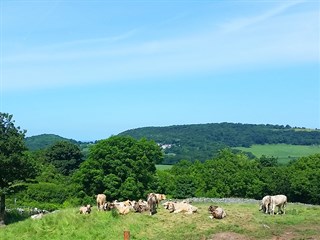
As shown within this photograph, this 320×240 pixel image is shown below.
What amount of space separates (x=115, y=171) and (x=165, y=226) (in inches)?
912

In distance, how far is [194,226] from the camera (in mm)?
24828

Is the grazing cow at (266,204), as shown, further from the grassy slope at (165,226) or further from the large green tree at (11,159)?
the large green tree at (11,159)

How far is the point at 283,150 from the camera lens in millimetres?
165625

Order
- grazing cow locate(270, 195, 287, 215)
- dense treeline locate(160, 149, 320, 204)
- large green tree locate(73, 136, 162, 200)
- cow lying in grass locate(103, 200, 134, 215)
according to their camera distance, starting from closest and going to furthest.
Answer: cow lying in grass locate(103, 200, 134, 215)
grazing cow locate(270, 195, 287, 215)
large green tree locate(73, 136, 162, 200)
dense treeline locate(160, 149, 320, 204)

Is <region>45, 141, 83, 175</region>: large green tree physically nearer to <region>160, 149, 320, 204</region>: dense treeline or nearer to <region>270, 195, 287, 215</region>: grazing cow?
<region>160, 149, 320, 204</region>: dense treeline

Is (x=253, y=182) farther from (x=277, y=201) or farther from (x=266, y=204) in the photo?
(x=277, y=201)

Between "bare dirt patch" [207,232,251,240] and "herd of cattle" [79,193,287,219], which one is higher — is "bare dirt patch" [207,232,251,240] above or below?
below

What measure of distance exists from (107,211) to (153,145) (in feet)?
95.9

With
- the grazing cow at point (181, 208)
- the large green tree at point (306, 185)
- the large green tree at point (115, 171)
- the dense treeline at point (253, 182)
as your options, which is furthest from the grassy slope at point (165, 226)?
the dense treeline at point (253, 182)

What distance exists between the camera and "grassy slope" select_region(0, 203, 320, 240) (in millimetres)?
23500

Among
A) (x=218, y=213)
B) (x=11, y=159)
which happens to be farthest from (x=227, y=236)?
(x=11, y=159)

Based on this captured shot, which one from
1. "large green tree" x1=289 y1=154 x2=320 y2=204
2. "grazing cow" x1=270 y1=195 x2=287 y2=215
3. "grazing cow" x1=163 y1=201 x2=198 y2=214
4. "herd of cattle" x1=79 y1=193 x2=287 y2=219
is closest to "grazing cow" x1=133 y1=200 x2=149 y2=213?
"herd of cattle" x1=79 y1=193 x2=287 y2=219

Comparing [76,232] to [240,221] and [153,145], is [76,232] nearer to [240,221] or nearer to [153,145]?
[240,221]

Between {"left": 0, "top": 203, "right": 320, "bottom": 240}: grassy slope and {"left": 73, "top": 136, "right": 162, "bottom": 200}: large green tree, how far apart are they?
18.4 m
